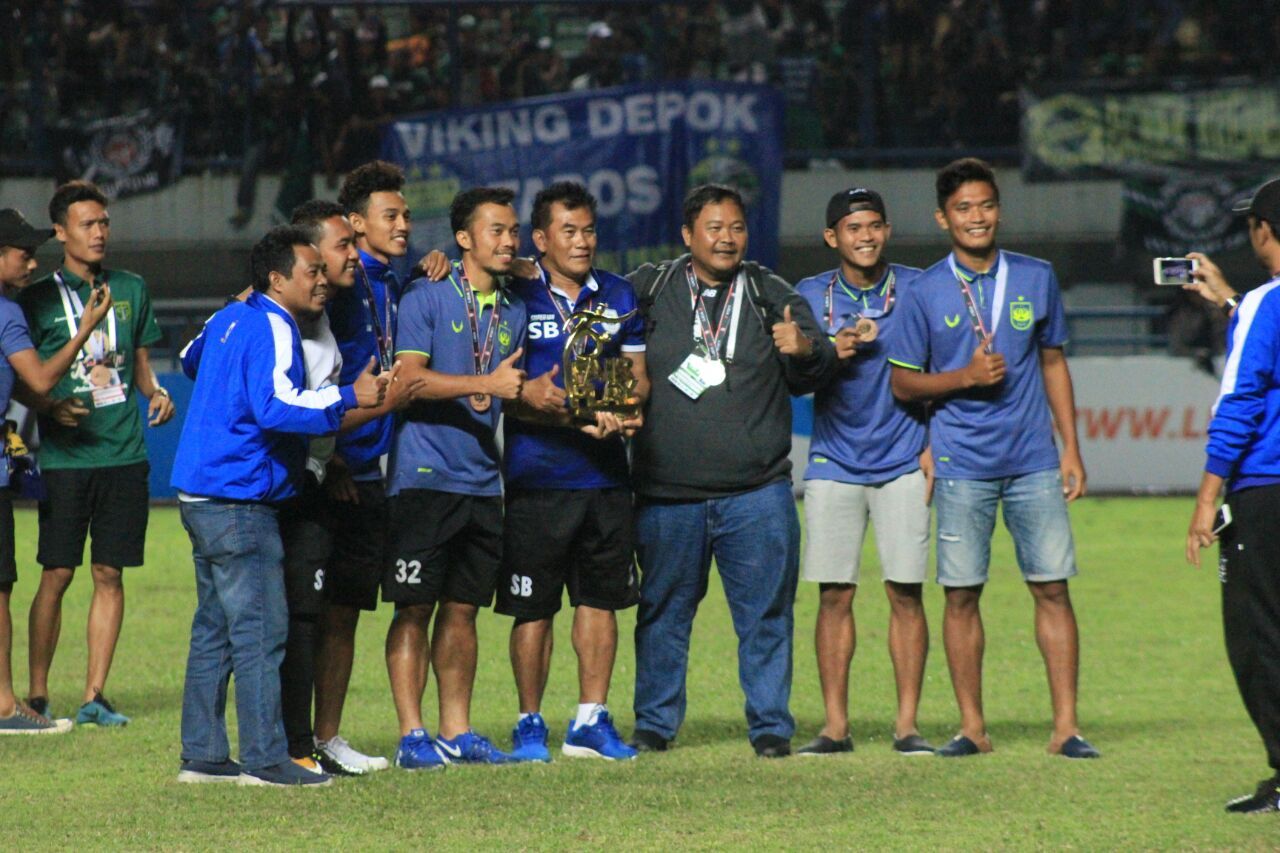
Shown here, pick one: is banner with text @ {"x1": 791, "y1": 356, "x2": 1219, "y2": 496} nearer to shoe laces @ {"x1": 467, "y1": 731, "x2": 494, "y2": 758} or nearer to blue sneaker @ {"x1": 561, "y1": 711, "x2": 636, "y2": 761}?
blue sneaker @ {"x1": 561, "y1": 711, "x2": 636, "y2": 761}

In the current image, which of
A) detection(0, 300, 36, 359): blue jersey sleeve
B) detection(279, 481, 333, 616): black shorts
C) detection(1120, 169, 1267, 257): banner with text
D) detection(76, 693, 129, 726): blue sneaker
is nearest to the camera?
detection(279, 481, 333, 616): black shorts

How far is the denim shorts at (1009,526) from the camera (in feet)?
23.9

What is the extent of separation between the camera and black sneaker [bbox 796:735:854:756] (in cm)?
728

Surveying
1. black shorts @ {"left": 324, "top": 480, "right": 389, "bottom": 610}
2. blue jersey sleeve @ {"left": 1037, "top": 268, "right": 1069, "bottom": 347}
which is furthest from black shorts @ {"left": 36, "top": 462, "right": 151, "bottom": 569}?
blue jersey sleeve @ {"left": 1037, "top": 268, "right": 1069, "bottom": 347}

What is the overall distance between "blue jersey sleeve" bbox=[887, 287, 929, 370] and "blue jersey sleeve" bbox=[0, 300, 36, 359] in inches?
141

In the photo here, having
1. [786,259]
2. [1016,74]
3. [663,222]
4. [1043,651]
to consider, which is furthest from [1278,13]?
[1043,651]

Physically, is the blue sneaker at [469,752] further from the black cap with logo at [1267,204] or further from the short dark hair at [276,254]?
the black cap with logo at [1267,204]

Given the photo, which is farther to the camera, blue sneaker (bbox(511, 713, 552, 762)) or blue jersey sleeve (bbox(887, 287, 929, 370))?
blue jersey sleeve (bbox(887, 287, 929, 370))

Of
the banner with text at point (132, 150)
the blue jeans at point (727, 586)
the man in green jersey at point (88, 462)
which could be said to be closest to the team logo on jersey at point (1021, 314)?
the blue jeans at point (727, 586)

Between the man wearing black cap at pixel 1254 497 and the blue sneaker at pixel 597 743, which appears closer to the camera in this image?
the man wearing black cap at pixel 1254 497

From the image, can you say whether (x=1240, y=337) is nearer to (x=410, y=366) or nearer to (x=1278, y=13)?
(x=410, y=366)

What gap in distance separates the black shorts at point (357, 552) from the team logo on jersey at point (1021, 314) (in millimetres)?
2570

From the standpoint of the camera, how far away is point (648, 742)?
7.39m

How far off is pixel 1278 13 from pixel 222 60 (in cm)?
1344
